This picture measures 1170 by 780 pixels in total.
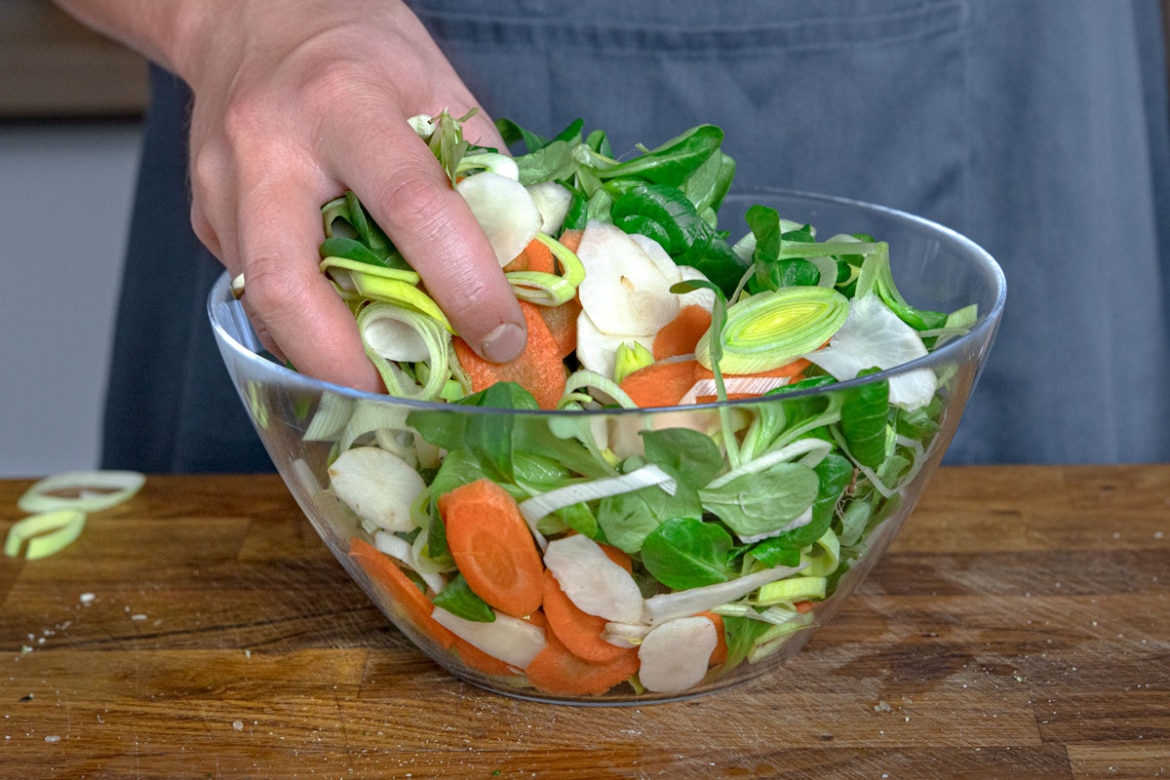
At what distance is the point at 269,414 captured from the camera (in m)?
0.72

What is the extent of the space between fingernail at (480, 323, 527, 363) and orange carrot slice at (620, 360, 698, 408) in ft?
0.21

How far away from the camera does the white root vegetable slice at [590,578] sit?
2.05 ft

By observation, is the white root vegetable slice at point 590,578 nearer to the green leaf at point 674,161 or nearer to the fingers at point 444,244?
the fingers at point 444,244

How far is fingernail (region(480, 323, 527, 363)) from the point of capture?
→ 0.67m

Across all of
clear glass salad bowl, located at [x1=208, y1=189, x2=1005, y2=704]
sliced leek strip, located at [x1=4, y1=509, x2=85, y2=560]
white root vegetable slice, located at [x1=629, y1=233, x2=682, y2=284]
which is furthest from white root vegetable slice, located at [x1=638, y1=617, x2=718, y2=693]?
sliced leek strip, located at [x1=4, y1=509, x2=85, y2=560]

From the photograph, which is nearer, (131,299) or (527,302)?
(527,302)

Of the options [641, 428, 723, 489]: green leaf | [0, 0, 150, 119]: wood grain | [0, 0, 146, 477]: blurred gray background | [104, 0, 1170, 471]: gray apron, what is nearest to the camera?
[641, 428, 723, 489]: green leaf

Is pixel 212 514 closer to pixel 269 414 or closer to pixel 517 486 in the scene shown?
pixel 269 414

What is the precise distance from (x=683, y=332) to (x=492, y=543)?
0.58 ft

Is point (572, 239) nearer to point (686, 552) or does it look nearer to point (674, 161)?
point (674, 161)

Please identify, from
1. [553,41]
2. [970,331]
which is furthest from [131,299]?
[970,331]

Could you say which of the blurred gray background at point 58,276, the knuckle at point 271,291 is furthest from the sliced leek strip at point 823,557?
the blurred gray background at point 58,276

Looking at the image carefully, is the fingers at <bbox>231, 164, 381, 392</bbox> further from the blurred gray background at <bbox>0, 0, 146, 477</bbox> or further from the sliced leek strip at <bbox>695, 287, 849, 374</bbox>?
the blurred gray background at <bbox>0, 0, 146, 477</bbox>

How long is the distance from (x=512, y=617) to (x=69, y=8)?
2.78ft
